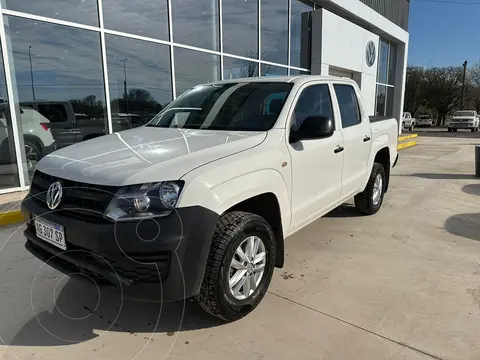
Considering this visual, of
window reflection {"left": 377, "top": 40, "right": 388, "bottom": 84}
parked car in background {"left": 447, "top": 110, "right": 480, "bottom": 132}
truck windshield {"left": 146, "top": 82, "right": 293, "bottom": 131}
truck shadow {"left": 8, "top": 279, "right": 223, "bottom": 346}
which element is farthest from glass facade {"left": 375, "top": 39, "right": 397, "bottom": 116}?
truck shadow {"left": 8, "top": 279, "right": 223, "bottom": 346}

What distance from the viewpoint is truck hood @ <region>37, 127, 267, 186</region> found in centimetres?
233

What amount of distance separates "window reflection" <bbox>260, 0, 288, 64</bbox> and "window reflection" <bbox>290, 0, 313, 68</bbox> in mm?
505

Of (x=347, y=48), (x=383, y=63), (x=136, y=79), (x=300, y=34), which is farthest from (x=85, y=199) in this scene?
(x=383, y=63)

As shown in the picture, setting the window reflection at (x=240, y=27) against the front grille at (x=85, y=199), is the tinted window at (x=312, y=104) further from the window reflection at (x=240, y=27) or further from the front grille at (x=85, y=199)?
the window reflection at (x=240, y=27)

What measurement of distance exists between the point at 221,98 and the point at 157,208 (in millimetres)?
1837

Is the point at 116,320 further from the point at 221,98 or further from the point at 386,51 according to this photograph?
the point at 386,51

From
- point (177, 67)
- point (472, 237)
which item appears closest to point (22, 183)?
point (177, 67)

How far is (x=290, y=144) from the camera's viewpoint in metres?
3.17

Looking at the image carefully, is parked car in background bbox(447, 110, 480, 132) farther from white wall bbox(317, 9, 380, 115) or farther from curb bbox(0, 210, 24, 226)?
curb bbox(0, 210, 24, 226)

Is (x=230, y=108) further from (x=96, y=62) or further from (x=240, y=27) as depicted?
(x=240, y=27)

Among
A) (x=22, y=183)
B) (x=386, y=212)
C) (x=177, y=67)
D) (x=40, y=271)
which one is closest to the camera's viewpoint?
(x=40, y=271)

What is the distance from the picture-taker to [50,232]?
2568mm

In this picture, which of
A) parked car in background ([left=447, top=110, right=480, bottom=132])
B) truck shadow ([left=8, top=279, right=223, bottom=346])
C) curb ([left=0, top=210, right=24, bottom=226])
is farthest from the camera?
parked car in background ([left=447, top=110, right=480, bottom=132])

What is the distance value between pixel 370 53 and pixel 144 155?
18.4 meters
